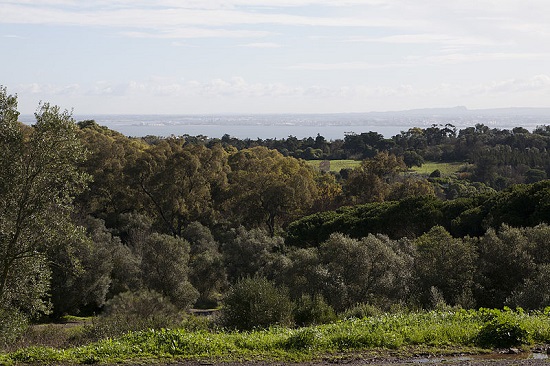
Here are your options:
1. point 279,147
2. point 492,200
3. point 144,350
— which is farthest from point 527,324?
point 279,147

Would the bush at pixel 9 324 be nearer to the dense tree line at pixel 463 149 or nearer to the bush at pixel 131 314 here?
the bush at pixel 131 314

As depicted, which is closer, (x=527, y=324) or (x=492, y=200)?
(x=527, y=324)

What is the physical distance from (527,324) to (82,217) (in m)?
38.8

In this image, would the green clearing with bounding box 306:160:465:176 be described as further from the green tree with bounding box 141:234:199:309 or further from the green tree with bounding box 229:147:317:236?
the green tree with bounding box 141:234:199:309

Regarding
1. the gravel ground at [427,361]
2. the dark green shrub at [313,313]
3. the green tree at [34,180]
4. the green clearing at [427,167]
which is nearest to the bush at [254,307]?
the dark green shrub at [313,313]

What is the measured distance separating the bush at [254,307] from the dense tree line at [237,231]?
0.16m

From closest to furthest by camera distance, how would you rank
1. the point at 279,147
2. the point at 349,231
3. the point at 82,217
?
1. the point at 349,231
2. the point at 82,217
3. the point at 279,147

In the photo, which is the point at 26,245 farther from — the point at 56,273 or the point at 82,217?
the point at 82,217

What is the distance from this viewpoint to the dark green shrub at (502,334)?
36.0ft

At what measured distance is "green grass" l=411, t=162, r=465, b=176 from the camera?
79.4 m

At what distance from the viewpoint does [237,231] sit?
44.3 meters

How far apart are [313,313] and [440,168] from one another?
2702 inches

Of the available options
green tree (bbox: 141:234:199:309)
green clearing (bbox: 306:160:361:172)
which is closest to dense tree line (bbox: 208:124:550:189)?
green clearing (bbox: 306:160:361:172)

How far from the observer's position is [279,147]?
101 meters
